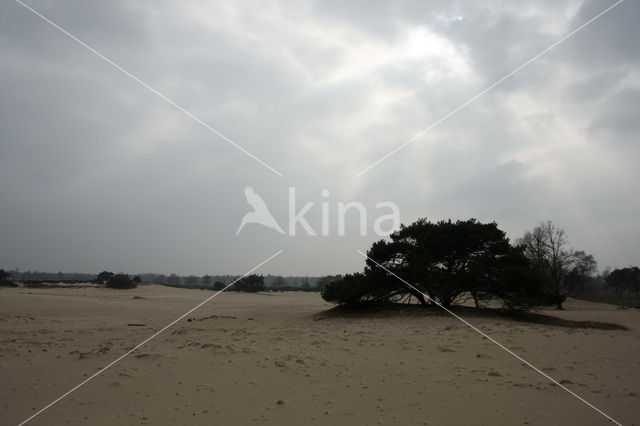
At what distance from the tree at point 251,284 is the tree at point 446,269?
37.1m

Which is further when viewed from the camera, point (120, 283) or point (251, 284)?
point (251, 284)

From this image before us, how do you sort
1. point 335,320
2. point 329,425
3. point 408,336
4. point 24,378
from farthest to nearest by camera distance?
1. point 335,320
2. point 408,336
3. point 24,378
4. point 329,425

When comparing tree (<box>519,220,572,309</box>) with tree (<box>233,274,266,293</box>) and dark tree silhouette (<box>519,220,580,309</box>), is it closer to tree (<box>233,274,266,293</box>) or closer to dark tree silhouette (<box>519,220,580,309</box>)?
dark tree silhouette (<box>519,220,580,309</box>)

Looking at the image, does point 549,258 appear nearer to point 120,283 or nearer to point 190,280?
point 120,283

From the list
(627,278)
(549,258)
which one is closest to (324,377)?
(549,258)

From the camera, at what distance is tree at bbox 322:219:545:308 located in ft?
54.1

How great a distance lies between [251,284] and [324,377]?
4865 centimetres

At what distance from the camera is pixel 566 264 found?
34000 mm

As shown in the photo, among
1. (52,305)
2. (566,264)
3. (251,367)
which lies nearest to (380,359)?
(251,367)

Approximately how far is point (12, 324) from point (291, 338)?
11.4 metres

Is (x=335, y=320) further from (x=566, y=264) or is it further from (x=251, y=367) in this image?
(x=566, y=264)

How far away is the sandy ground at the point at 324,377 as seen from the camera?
5.27 metres

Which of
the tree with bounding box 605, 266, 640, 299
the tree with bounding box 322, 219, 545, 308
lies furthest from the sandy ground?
the tree with bounding box 605, 266, 640, 299

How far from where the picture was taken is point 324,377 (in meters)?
7.02
